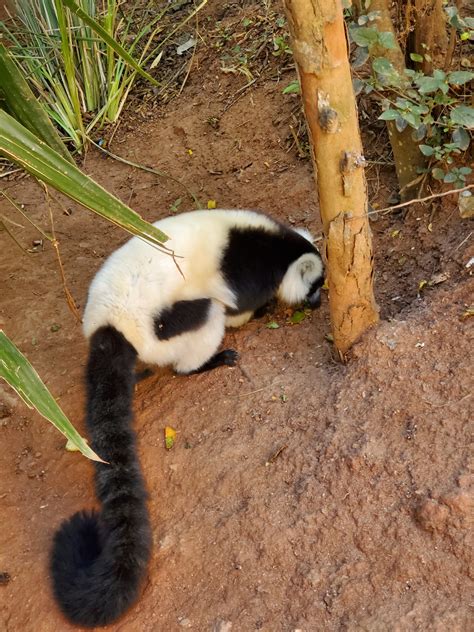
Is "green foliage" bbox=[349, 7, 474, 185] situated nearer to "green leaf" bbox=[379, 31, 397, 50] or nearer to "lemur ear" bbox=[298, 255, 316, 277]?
"green leaf" bbox=[379, 31, 397, 50]

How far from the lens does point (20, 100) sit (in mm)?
2867

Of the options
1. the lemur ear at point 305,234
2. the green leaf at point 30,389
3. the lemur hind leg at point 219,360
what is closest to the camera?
the green leaf at point 30,389

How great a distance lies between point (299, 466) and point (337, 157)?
4.70ft

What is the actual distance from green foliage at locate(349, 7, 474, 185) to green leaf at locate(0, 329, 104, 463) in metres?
2.38

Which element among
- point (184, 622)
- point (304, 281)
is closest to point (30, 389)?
point (184, 622)

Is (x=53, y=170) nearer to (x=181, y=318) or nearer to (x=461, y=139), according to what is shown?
(x=181, y=318)

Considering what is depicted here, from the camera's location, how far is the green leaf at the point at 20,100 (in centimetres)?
281

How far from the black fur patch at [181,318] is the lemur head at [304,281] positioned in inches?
24.4

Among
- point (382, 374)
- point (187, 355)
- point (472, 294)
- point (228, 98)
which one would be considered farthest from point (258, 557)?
point (228, 98)

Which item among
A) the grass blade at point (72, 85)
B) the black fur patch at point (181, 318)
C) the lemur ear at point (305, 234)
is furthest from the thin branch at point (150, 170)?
the black fur patch at point (181, 318)

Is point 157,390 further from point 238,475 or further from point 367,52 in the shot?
point 367,52

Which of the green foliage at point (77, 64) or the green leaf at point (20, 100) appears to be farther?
the green foliage at point (77, 64)

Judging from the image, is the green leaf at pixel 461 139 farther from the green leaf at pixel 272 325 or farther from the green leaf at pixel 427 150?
the green leaf at pixel 272 325

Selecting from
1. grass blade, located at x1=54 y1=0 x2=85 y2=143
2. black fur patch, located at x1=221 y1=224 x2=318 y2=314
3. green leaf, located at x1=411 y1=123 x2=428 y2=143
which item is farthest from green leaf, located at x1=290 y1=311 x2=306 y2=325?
grass blade, located at x1=54 y1=0 x2=85 y2=143
